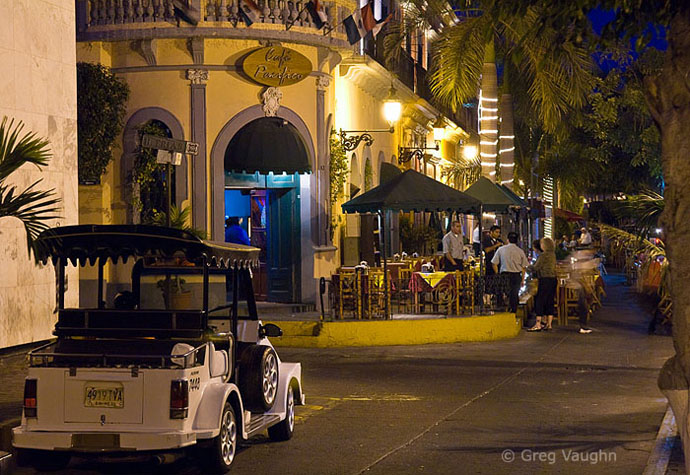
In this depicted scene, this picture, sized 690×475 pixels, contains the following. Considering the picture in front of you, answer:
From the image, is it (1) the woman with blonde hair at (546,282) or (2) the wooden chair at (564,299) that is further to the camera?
(2) the wooden chair at (564,299)

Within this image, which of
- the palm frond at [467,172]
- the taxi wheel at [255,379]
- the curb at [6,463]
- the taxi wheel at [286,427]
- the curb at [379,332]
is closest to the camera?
the curb at [6,463]

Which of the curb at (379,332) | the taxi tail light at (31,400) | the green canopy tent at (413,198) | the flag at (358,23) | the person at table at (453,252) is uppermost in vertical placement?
the flag at (358,23)

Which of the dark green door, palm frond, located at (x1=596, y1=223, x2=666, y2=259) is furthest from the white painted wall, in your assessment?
palm frond, located at (x1=596, y1=223, x2=666, y2=259)

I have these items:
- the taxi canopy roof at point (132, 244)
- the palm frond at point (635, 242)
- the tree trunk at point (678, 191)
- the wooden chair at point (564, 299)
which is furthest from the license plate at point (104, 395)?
the wooden chair at point (564, 299)

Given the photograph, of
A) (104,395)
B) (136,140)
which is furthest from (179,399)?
(136,140)

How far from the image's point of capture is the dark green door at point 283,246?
949 inches

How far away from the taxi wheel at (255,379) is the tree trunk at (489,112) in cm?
1862

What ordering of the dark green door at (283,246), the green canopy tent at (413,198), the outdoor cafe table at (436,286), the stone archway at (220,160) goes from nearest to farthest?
the green canopy tent at (413,198) → the outdoor cafe table at (436,286) → the stone archway at (220,160) → the dark green door at (283,246)

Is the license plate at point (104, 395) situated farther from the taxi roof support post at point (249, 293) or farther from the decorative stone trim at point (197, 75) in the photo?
the decorative stone trim at point (197, 75)

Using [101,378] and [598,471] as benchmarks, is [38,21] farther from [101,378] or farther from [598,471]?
[598,471]

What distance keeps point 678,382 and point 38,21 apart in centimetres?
1087

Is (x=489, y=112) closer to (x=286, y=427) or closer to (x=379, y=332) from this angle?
(x=379, y=332)

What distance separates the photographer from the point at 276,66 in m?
23.3

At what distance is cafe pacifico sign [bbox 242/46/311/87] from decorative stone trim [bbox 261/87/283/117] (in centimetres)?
20
